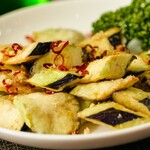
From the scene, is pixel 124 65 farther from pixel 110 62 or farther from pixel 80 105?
pixel 80 105

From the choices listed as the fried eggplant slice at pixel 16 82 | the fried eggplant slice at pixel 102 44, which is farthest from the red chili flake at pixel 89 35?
the fried eggplant slice at pixel 16 82

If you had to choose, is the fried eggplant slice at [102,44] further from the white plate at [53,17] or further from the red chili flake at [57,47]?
the white plate at [53,17]

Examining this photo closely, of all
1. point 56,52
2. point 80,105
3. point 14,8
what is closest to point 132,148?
point 80,105

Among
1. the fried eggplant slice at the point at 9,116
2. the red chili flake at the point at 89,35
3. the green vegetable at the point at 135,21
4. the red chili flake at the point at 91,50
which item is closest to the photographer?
the fried eggplant slice at the point at 9,116

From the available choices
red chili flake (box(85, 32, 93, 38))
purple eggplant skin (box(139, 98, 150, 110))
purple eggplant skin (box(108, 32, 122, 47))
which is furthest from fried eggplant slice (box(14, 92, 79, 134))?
red chili flake (box(85, 32, 93, 38))

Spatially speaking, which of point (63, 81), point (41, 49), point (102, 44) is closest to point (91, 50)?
point (102, 44)

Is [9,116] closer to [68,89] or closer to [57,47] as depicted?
[68,89]
